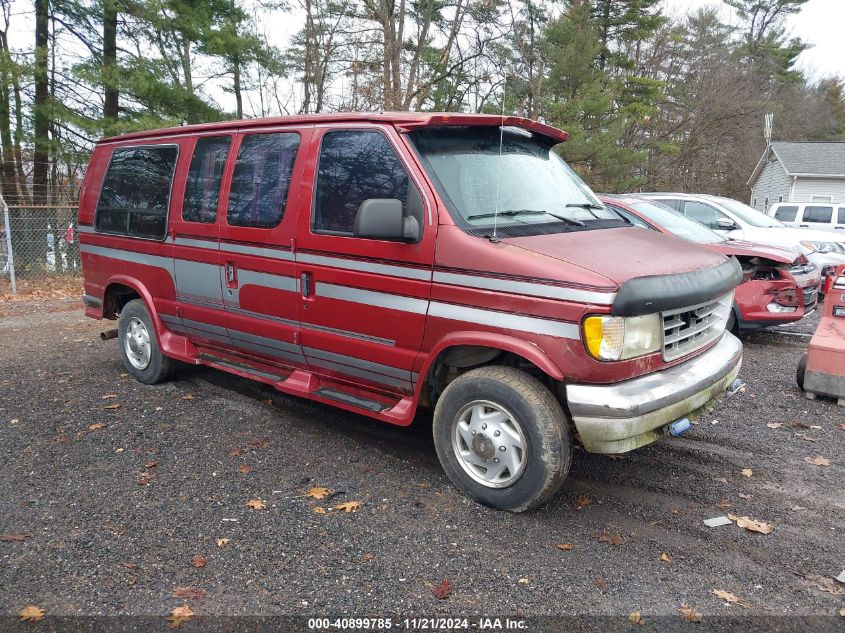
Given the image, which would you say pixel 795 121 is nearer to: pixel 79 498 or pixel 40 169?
pixel 40 169

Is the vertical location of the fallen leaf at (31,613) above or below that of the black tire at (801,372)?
below

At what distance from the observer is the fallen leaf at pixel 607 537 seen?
343 cm

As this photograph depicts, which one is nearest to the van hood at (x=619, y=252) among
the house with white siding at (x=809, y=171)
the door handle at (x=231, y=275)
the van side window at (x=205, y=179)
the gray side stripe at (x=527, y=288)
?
the gray side stripe at (x=527, y=288)

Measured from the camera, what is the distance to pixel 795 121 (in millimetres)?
43250

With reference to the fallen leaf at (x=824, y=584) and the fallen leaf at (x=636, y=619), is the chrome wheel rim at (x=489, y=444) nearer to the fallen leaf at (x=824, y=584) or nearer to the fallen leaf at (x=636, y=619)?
the fallen leaf at (x=636, y=619)

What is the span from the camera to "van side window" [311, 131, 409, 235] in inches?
154

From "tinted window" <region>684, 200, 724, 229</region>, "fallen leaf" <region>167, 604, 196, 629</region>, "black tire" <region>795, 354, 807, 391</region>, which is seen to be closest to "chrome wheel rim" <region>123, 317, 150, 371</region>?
"fallen leaf" <region>167, 604, 196, 629</region>

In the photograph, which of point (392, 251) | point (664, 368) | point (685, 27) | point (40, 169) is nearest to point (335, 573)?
point (392, 251)

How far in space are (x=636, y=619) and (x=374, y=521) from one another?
1483 millimetres

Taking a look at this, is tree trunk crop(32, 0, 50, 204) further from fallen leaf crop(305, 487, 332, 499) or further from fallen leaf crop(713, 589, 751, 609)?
fallen leaf crop(713, 589, 751, 609)

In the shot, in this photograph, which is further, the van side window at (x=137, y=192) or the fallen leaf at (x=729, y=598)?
the van side window at (x=137, y=192)

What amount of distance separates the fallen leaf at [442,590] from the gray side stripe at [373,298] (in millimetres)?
1517

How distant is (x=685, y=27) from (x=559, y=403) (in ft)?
136

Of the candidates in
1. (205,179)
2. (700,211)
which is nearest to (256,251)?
(205,179)
